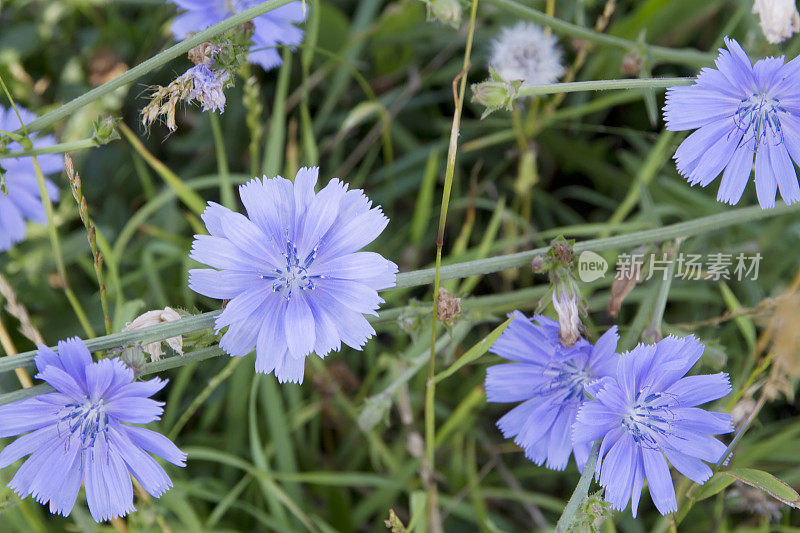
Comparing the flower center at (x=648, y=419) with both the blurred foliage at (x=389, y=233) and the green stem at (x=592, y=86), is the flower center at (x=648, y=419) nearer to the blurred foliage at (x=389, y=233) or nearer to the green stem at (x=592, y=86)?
the blurred foliage at (x=389, y=233)

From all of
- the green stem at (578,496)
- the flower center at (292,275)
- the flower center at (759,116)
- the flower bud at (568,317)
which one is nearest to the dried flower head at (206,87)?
Result: the flower center at (292,275)

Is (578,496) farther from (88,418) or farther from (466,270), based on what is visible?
(88,418)

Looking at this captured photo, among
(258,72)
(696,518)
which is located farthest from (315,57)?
(696,518)

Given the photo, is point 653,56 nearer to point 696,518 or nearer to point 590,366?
point 590,366

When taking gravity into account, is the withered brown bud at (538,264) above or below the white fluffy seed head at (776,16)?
below

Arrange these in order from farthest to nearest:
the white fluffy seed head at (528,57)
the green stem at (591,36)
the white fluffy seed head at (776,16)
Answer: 1. the white fluffy seed head at (528,57)
2. the green stem at (591,36)
3. the white fluffy seed head at (776,16)

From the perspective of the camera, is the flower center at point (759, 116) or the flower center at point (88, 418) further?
the flower center at point (759, 116)
